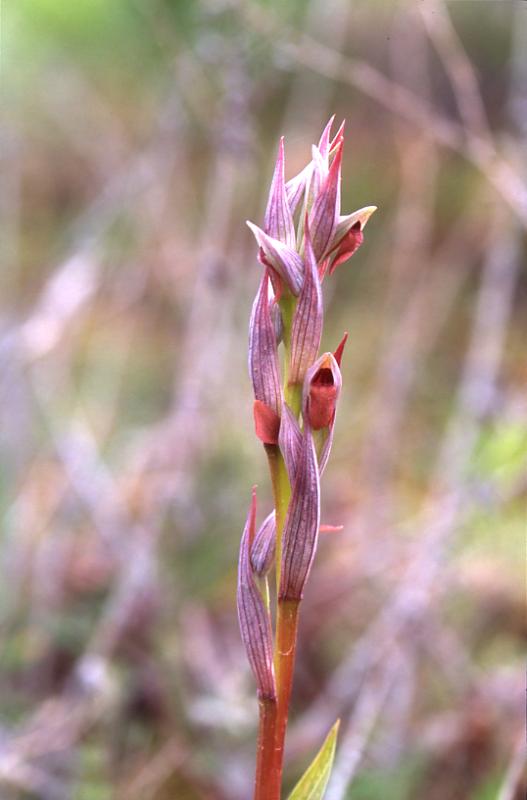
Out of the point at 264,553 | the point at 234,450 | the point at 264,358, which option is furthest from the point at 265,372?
the point at 234,450

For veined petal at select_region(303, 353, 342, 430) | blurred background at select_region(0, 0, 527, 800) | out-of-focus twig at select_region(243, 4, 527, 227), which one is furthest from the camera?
blurred background at select_region(0, 0, 527, 800)

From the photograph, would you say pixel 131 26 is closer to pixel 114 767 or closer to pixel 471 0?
pixel 471 0

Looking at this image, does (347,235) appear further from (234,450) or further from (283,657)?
(234,450)

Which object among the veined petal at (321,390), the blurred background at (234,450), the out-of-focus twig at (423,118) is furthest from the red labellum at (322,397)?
the out-of-focus twig at (423,118)

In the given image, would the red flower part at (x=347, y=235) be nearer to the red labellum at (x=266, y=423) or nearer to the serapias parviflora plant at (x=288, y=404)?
the serapias parviflora plant at (x=288, y=404)

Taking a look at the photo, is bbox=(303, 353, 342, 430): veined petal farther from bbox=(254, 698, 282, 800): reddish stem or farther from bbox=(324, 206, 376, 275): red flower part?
bbox=(254, 698, 282, 800): reddish stem

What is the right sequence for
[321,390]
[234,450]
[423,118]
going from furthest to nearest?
[234,450]
[423,118]
[321,390]

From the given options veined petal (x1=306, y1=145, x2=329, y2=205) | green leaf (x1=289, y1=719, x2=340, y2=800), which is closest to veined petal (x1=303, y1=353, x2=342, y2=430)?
veined petal (x1=306, y1=145, x2=329, y2=205)

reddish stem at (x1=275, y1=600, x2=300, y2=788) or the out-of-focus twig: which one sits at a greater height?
the out-of-focus twig
